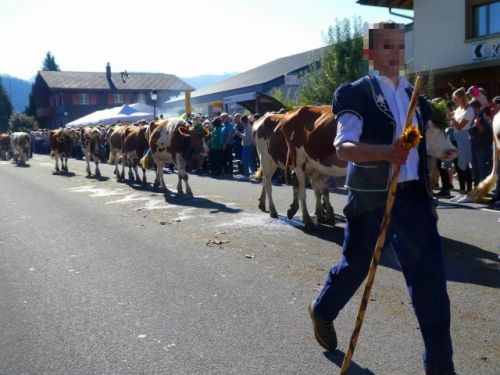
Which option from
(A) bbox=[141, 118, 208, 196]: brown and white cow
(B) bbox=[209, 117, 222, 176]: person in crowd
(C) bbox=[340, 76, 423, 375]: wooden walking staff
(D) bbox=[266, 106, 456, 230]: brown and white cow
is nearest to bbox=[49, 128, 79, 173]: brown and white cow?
(B) bbox=[209, 117, 222, 176]: person in crowd

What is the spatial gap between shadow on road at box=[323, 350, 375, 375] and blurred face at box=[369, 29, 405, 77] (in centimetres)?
188

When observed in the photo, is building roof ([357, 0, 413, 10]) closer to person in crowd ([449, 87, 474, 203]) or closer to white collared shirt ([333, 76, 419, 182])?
person in crowd ([449, 87, 474, 203])

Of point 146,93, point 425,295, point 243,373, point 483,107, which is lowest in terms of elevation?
point 243,373

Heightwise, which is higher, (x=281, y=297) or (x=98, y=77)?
(x=98, y=77)

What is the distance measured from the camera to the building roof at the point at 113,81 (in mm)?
72000

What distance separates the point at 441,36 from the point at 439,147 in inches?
728

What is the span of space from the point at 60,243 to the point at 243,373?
528 centimetres

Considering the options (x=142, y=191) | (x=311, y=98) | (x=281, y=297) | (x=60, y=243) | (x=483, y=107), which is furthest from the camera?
(x=311, y=98)

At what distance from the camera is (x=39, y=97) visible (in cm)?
8281

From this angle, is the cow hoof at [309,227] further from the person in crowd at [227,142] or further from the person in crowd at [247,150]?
the person in crowd at [227,142]

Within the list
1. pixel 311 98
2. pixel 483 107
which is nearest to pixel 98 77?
pixel 311 98

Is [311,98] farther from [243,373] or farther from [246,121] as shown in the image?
[243,373]

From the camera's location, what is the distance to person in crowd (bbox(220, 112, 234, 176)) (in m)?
18.3

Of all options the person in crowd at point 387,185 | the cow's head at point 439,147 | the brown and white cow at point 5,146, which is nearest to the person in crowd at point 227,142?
the cow's head at point 439,147
